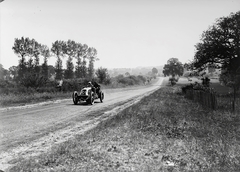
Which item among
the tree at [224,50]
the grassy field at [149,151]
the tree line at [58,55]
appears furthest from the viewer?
the tree line at [58,55]

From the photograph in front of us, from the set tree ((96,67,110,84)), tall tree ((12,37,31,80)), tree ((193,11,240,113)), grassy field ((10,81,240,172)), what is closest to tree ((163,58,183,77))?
tree ((193,11,240,113))

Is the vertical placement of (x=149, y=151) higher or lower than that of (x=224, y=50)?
lower

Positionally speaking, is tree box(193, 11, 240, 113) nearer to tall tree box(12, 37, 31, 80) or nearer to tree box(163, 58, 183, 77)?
tree box(163, 58, 183, 77)

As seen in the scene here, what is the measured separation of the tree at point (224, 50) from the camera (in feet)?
25.8

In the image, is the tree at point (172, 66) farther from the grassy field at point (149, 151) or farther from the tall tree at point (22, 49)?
the tall tree at point (22, 49)

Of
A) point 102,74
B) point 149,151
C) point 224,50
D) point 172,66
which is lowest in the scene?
point 149,151

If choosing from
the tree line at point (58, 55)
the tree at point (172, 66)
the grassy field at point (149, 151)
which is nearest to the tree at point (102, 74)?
the tree line at point (58, 55)

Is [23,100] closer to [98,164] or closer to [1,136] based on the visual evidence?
[1,136]

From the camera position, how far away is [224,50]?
413 inches

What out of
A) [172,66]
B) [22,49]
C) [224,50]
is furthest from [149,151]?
[22,49]

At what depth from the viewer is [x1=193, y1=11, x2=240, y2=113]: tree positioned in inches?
309

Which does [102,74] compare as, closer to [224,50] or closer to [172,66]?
[224,50]

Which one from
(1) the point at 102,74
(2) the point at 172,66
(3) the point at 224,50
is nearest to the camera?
(2) the point at 172,66

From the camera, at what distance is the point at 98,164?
3.82 metres
